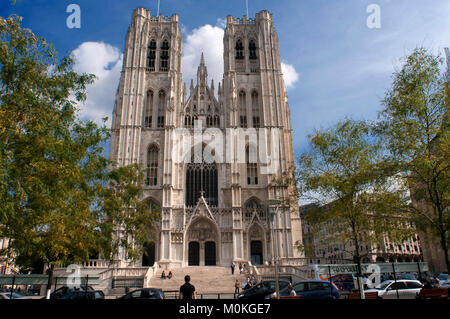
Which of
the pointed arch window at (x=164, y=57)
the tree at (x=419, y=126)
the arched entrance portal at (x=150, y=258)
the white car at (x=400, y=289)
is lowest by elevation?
the white car at (x=400, y=289)

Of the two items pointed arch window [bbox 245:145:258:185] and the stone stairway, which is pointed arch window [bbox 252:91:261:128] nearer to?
pointed arch window [bbox 245:145:258:185]

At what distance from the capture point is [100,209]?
16500 millimetres

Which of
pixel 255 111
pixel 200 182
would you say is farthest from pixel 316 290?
pixel 255 111

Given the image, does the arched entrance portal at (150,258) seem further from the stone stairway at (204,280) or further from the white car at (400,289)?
the white car at (400,289)

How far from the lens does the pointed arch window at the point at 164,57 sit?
41.8 metres

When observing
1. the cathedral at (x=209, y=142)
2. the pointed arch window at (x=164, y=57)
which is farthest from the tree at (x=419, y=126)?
the pointed arch window at (x=164, y=57)

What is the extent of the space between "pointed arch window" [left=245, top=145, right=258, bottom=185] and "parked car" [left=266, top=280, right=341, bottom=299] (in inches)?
902

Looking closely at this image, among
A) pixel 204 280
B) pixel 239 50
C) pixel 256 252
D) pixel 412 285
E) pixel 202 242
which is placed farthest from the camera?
pixel 239 50

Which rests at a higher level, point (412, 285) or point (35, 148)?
point (35, 148)

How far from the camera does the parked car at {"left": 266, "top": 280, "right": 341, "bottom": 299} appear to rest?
13.2m

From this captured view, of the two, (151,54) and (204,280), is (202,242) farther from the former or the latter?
(151,54)

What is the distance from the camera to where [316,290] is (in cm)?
1345

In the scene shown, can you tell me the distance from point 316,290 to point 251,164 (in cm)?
2413
